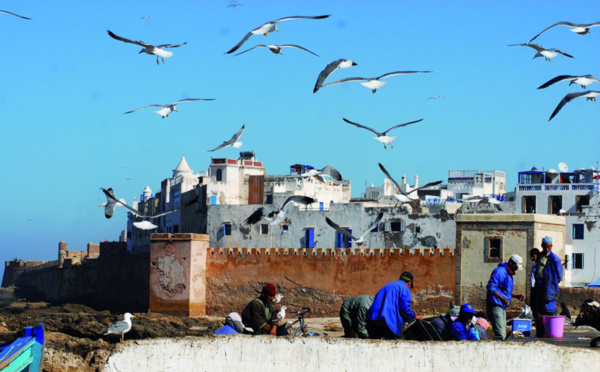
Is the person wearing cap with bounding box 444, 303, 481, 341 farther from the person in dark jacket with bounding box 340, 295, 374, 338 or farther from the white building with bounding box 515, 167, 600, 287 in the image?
the white building with bounding box 515, 167, 600, 287

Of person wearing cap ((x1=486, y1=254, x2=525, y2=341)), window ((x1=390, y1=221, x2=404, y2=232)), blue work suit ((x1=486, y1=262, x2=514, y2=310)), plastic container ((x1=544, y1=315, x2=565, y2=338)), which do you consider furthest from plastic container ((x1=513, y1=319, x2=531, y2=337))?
window ((x1=390, y1=221, x2=404, y2=232))

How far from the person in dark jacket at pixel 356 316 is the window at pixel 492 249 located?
2322cm

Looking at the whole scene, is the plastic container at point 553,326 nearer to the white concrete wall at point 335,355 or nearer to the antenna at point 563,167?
the white concrete wall at point 335,355

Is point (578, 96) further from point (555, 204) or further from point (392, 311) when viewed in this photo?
point (555, 204)

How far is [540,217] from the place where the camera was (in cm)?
3944

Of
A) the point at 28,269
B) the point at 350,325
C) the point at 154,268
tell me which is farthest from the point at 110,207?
the point at 28,269

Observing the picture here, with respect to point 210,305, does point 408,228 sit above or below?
above

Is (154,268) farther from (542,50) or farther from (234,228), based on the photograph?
(542,50)

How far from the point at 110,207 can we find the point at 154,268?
793cm

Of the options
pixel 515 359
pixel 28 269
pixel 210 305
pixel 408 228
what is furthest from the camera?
pixel 28 269

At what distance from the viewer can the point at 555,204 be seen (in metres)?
56.2

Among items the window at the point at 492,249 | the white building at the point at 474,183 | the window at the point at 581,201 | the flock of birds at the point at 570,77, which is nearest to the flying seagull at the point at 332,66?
the flock of birds at the point at 570,77

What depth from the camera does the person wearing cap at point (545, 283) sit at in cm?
1727

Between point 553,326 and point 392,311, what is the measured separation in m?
2.95
